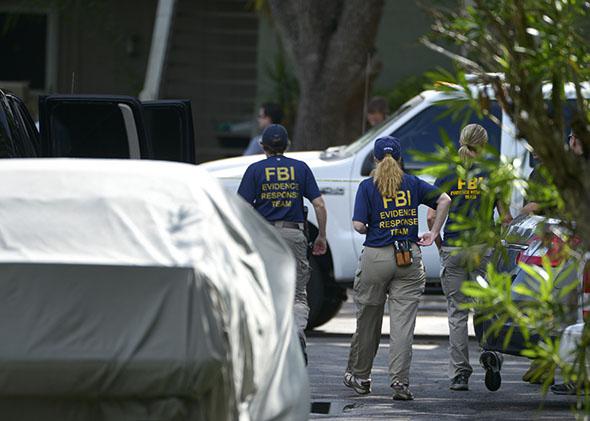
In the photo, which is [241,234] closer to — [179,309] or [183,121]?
[179,309]

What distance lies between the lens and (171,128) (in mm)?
11445

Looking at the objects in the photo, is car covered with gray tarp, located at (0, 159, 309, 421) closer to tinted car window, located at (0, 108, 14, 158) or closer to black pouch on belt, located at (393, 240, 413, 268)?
tinted car window, located at (0, 108, 14, 158)

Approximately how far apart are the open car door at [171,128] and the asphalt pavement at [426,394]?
1898 millimetres

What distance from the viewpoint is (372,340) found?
10117 mm

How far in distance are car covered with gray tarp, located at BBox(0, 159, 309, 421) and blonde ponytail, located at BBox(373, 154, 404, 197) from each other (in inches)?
151

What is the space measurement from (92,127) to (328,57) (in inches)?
265

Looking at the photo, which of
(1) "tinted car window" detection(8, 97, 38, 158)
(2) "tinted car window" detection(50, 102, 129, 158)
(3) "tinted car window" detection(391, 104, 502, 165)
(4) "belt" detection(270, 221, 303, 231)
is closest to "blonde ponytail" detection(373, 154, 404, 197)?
(4) "belt" detection(270, 221, 303, 231)

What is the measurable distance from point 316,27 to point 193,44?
7329 millimetres

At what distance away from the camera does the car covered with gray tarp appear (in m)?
5.41

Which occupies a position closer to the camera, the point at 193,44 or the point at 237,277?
the point at 237,277

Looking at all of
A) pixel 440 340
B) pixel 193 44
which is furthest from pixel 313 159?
pixel 193 44

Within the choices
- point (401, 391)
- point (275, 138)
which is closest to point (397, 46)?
point (275, 138)

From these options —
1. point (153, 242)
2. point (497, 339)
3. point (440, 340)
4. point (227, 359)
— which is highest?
point (153, 242)

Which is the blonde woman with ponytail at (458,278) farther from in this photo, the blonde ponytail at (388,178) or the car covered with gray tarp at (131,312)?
the car covered with gray tarp at (131,312)
